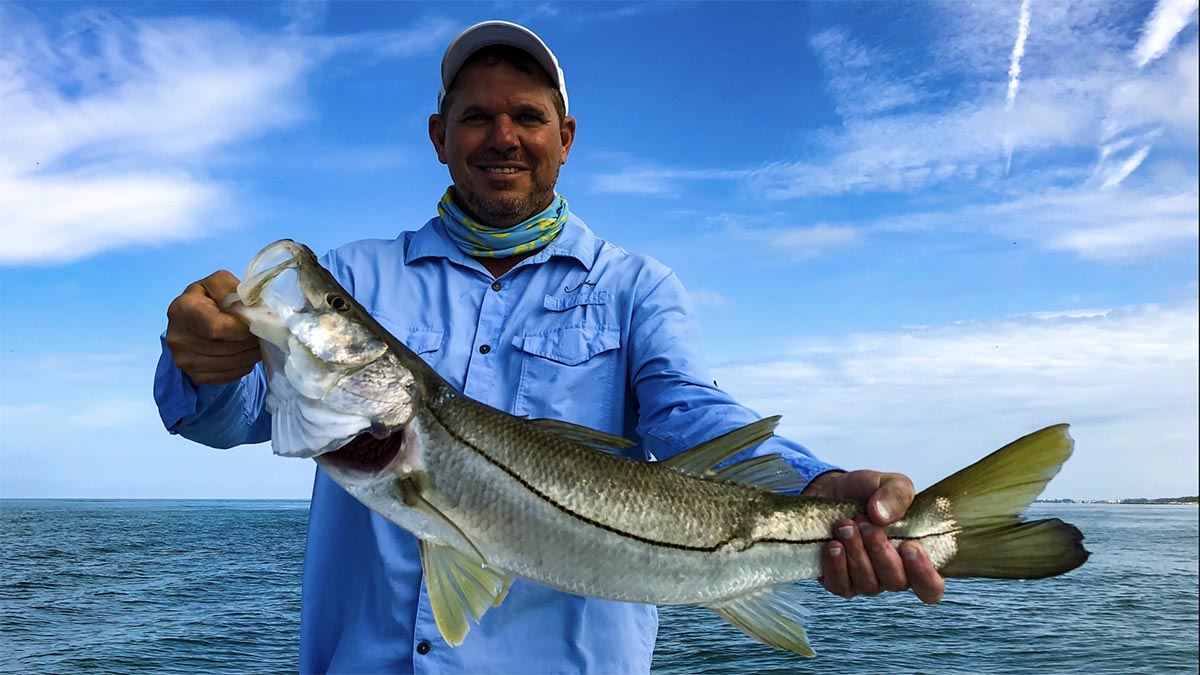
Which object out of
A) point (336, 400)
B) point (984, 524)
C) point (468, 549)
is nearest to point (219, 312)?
point (336, 400)

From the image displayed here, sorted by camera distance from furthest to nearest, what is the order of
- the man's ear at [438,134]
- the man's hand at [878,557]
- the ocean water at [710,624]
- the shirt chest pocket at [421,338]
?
the ocean water at [710,624] → the man's ear at [438,134] → the shirt chest pocket at [421,338] → the man's hand at [878,557]

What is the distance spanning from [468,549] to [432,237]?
1.78m

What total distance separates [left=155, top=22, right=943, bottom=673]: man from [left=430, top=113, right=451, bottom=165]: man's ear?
2 cm

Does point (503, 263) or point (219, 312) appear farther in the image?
point (503, 263)

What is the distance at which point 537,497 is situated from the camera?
264 centimetres

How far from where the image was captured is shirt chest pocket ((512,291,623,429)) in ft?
11.5

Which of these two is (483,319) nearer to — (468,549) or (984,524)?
(468,549)

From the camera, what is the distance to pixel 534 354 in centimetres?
358

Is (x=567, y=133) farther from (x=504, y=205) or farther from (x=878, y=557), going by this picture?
(x=878, y=557)

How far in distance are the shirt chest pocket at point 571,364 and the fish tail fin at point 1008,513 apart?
1.34m

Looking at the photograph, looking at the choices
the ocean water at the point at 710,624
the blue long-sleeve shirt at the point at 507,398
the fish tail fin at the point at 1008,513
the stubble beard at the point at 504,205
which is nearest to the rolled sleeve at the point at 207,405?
the blue long-sleeve shirt at the point at 507,398

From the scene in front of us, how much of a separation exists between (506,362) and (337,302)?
3.57 ft

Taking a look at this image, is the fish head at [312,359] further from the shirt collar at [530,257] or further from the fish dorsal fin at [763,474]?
the shirt collar at [530,257]

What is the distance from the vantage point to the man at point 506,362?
2.75 metres
